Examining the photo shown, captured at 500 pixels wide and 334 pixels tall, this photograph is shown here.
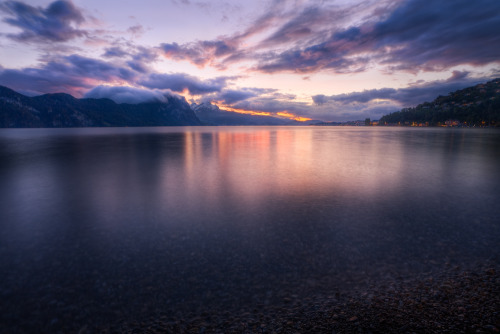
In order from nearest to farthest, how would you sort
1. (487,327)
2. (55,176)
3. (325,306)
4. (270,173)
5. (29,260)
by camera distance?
(487,327)
(325,306)
(29,260)
(55,176)
(270,173)

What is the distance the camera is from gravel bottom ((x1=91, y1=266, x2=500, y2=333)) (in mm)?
4477

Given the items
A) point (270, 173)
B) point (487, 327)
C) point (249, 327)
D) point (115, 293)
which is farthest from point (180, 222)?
point (270, 173)

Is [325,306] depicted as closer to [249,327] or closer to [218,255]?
[249,327]

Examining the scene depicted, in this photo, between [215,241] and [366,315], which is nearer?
[366,315]

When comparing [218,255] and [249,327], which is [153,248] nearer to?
[218,255]

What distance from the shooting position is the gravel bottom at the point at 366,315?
14.7 ft

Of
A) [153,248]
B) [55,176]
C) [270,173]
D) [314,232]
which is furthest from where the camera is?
[270,173]

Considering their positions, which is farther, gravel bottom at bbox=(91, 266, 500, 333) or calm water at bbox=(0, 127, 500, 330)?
calm water at bbox=(0, 127, 500, 330)

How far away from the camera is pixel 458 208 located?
11242mm

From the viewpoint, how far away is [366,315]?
4801 millimetres

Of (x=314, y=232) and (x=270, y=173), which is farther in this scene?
(x=270, y=173)

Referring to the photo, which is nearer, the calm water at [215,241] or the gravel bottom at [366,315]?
the gravel bottom at [366,315]

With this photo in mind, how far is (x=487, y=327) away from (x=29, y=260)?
37.6 feet

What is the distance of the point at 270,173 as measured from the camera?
2033 centimetres
